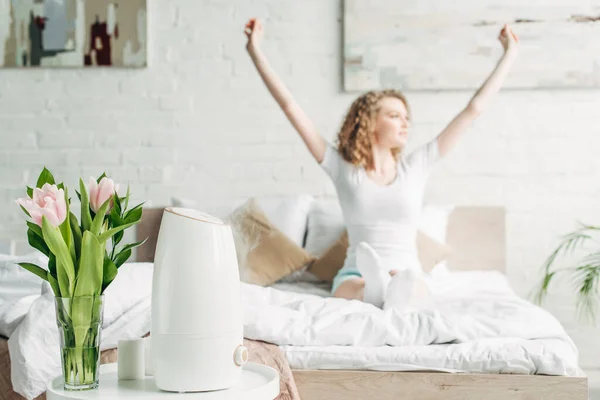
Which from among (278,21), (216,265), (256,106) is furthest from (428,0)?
(216,265)

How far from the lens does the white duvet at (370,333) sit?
199cm

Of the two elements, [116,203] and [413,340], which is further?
[413,340]

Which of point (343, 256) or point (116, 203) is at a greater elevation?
point (116, 203)

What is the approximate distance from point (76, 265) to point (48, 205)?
0.13 meters

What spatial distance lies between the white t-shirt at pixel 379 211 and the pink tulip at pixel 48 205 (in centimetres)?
171

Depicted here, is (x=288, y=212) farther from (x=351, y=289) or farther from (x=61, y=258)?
(x=61, y=258)

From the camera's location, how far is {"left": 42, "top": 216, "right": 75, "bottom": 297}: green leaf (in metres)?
1.34

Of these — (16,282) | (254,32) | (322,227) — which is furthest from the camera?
(322,227)

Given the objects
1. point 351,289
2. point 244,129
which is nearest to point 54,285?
point 351,289

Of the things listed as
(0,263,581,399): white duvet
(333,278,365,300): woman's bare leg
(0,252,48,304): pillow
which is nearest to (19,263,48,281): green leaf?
(0,263,581,399): white duvet

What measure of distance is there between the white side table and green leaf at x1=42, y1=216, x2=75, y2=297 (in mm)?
170

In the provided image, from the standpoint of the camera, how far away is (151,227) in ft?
12.0

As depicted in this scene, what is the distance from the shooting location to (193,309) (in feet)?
4.50

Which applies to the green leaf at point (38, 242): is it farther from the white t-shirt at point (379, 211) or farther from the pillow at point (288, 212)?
the pillow at point (288, 212)
